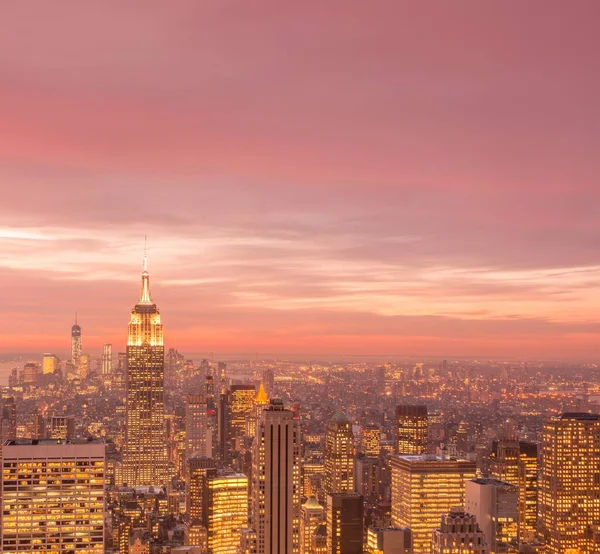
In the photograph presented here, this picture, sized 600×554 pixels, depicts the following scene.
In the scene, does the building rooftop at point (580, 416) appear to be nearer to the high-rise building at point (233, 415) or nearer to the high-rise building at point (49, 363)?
the high-rise building at point (233, 415)

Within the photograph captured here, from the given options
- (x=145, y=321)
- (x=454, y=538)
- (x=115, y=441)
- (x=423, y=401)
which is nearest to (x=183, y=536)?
(x=423, y=401)

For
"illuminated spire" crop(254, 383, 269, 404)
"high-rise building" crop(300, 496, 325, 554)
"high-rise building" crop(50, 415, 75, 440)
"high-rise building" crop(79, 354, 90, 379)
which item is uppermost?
"high-rise building" crop(79, 354, 90, 379)

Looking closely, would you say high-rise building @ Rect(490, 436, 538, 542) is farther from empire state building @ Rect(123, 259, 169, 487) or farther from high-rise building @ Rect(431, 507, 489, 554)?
empire state building @ Rect(123, 259, 169, 487)

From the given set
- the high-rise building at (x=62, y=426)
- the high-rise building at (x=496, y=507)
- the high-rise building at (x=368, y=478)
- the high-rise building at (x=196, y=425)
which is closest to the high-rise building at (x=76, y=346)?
the high-rise building at (x=62, y=426)

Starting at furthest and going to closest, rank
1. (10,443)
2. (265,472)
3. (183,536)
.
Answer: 1. (183,536)
2. (265,472)
3. (10,443)

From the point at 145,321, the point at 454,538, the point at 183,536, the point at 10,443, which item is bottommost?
the point at 183,536

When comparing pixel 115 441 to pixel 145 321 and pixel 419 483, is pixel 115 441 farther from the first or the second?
pixel 419 483

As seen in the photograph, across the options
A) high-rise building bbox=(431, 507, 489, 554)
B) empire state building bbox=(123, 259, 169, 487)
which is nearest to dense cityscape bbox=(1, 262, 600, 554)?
high-rise building bbox=(431, 507, 489, 554)
